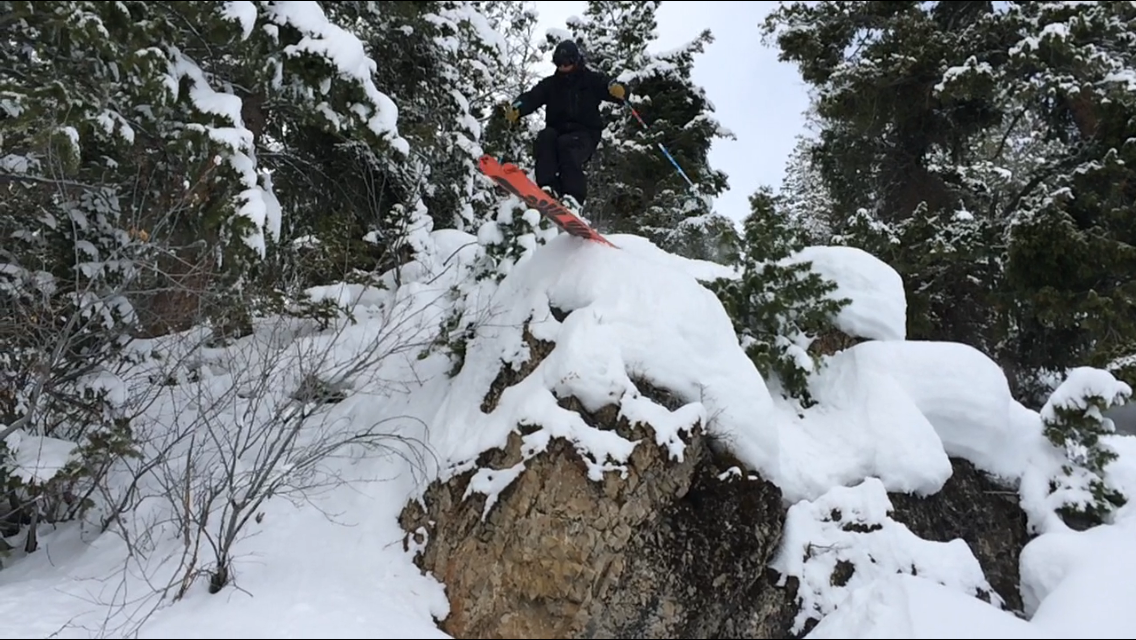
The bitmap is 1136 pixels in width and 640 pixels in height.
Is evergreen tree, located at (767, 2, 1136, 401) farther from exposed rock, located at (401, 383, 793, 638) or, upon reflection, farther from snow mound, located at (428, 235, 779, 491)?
exposed rock, located at (401, 383, 793, 638)

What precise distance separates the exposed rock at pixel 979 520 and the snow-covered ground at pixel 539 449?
107 mm

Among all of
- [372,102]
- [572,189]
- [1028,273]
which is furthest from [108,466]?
[1028,273]

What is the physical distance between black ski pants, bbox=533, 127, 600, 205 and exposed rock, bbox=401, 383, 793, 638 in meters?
2.48

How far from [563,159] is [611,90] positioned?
0.73 m

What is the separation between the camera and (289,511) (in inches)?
181

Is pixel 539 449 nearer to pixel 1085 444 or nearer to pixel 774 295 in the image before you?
pixel 774 295

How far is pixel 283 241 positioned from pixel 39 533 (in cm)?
369

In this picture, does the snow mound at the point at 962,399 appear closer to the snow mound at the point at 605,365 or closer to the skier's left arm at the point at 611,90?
the snow mound at the point at 605,365

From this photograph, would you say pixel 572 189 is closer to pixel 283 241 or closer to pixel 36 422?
pixel 283 241

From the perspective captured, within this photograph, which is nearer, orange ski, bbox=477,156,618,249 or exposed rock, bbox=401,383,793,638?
exposed rock, bbox=401,383,793,638

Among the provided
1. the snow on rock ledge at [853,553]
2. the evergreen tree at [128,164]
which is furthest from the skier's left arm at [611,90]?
the snow on rock ledge at [853,553]

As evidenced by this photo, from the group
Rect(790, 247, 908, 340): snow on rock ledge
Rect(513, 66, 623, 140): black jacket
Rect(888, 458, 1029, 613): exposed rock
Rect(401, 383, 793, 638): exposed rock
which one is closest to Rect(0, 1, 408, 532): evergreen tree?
Rect(513, 66, 623, 140): black jacket

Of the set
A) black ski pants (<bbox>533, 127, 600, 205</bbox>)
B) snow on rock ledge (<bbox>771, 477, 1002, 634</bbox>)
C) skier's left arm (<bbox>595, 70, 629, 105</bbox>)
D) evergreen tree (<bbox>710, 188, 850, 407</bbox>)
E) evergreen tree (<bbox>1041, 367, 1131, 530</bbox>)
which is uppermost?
skier's left arm (<bbox>595, 70, 629, 105</bbox>)

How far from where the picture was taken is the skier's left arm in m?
5.81
